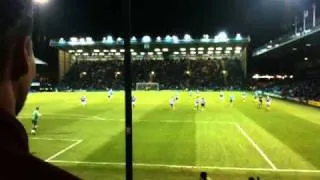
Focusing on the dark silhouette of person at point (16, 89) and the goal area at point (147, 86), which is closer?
the dark silhouette of person at point (16, 89)

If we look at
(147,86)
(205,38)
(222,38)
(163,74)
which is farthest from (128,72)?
(163,74)

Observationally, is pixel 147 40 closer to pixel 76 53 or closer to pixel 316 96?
pixel 76 53

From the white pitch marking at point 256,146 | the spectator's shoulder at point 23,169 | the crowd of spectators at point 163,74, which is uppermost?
the crowd of spectators at point 163,74

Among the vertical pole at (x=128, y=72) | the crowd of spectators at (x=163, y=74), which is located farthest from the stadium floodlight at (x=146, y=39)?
the vertical pole at (x=128, y=72)

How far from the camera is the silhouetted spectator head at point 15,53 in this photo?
1.35m

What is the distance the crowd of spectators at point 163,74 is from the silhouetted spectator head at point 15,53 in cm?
11774

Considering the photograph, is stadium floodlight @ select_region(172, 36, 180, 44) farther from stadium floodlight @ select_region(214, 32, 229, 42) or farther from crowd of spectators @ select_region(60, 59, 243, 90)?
crowd of spectators @ select_region(60, 59, 243, 90)

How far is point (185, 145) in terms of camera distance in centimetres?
2792

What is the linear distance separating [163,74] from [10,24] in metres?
131

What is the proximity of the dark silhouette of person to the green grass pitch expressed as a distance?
765 inches

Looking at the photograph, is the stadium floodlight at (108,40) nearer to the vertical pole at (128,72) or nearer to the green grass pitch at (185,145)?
the green grass pitch at (185,145)

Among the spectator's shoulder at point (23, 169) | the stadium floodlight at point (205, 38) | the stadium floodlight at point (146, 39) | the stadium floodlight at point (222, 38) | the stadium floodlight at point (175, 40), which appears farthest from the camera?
the stadium floodlight at point (146, 39)

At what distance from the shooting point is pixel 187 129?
35250mm

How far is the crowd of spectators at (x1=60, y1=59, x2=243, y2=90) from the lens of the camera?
124625mm
